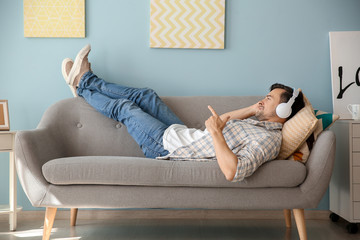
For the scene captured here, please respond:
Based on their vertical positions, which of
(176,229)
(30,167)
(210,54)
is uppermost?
(210,54)

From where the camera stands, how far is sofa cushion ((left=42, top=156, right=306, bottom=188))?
2055 millimetres

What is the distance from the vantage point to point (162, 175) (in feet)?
6.75

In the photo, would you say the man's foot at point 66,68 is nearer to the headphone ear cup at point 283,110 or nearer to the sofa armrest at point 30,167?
the sofa armrest at point 30,167

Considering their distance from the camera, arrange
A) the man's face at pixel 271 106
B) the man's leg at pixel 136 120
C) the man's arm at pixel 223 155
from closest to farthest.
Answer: the man's arm at pixel 223 155 < the man's face at pixel 271 106 < the man's leg at pixel 136 120

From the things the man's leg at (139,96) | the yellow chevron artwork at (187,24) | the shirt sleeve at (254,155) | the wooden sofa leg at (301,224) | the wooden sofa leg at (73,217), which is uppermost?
the yellow chevron artwork at (187,24)

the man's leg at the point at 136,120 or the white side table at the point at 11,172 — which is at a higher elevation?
the man's leg at the point at 136,120

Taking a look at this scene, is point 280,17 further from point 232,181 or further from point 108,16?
point 232,181

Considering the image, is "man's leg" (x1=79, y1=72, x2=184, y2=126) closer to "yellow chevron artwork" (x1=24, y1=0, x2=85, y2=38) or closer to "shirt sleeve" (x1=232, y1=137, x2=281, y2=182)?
"yellow chevron artwork" (x1=24, y1=0, x2=85, y2=38)

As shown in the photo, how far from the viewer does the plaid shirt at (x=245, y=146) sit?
196cm

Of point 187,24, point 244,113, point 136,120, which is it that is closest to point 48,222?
point 136,120

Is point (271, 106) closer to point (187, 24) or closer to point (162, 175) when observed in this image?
point (162, 175)

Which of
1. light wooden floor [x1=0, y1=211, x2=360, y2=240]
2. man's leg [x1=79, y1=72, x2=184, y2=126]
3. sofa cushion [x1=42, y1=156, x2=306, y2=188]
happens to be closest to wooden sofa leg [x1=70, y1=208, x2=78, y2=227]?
light wooden floor [x1=0, y1=211, x2=360, y2=240]

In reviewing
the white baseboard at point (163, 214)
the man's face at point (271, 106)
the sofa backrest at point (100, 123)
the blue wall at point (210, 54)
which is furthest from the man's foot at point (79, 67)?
the man's face at point (271, 106)

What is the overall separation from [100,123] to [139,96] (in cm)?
34
